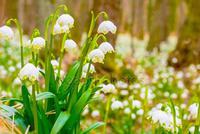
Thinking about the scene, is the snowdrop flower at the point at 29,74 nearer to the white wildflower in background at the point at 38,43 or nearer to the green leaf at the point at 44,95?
the white wildflower in background at the point at 38,43

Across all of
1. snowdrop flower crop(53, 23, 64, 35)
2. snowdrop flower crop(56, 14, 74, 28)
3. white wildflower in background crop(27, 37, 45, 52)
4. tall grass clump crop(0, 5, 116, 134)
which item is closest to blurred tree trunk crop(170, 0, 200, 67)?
tall grass clump crop(0, 5, 116, 134)

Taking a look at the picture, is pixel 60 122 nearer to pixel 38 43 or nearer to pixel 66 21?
pixel 38 43

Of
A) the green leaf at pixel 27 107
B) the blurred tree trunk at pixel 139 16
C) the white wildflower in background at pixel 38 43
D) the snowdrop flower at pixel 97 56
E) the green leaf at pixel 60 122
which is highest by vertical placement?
the blurred tree trunk at pixel 139 16

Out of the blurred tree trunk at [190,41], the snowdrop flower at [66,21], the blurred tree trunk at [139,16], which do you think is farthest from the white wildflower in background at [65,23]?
the blurred tree trunk at [139,16]

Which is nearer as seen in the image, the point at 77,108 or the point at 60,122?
the point at 60,122

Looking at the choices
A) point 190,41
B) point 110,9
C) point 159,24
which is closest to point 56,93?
point 110,9

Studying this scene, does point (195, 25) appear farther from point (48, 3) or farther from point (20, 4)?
point (20, 4)

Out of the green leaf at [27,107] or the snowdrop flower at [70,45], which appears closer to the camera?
the green leaf at [27,107]

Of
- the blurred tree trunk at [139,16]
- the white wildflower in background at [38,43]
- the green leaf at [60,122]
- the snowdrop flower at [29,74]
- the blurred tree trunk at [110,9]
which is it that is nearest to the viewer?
the snowdrop flower at [29,74]
